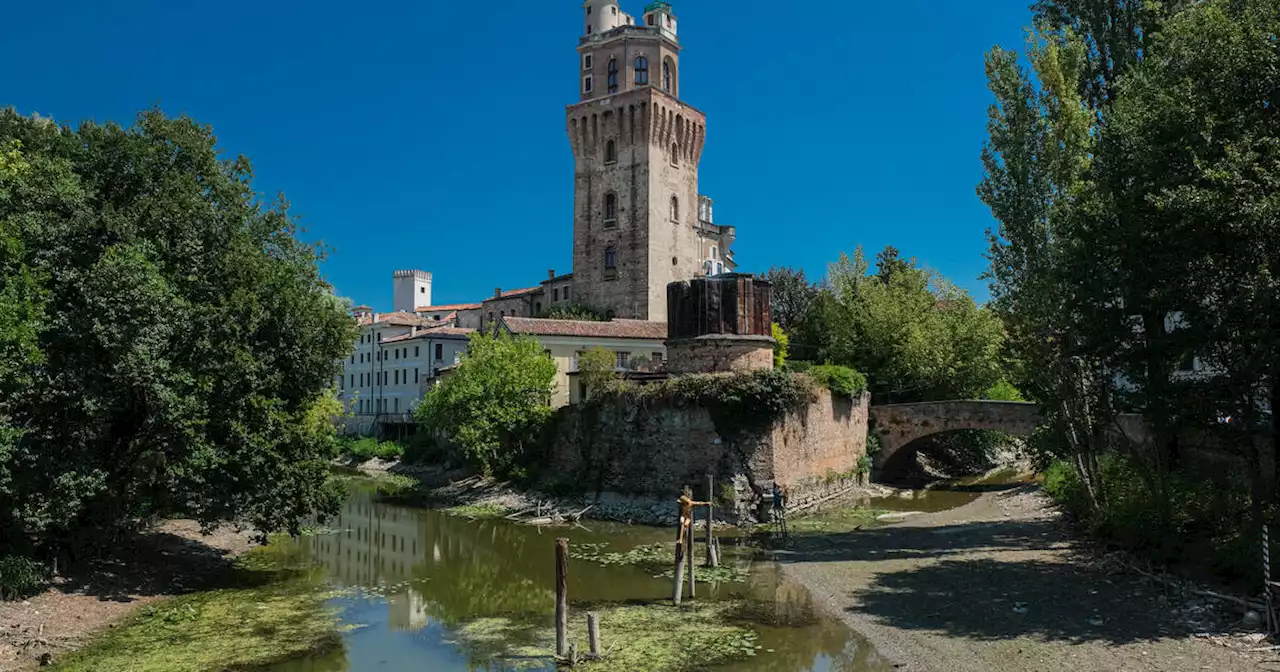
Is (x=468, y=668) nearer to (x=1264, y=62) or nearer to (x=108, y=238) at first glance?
(x=108, y=238)

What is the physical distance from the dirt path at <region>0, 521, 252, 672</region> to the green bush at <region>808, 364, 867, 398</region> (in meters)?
21.4

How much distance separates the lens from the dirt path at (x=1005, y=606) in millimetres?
12117

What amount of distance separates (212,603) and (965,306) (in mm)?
39356

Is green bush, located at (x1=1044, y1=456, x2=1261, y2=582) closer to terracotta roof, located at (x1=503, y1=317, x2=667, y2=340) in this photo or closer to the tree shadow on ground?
the tree shadow on ground

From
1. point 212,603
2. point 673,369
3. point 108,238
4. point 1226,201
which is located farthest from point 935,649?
point 673,369

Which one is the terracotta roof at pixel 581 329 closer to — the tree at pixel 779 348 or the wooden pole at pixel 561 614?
the tree at pixel 779 348

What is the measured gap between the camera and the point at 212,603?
670 inches

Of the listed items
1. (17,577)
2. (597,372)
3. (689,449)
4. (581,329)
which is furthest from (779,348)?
(17,577)

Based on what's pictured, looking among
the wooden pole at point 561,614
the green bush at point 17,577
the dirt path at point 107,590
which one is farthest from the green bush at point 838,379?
the green bush at point 17,577

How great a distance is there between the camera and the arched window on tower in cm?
5538

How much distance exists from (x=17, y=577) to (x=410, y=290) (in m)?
74.4

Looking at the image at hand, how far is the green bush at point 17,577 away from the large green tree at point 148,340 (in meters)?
0.66

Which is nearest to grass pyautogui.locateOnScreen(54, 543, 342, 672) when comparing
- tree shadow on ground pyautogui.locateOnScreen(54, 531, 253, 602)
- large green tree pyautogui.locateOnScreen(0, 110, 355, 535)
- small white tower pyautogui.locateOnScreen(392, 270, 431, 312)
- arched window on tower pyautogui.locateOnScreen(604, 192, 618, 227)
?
tree shadow on ground pyautogui.locateOnScreen(54, 531, 253, 602)

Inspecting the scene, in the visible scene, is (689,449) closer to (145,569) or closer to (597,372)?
(597,372)
